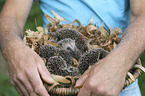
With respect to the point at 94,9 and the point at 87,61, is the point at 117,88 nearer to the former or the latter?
the point at 87,61

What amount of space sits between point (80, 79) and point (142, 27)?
0.43 m

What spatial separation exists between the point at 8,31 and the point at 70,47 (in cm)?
37

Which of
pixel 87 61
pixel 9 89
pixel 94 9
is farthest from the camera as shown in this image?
pixel 9 89

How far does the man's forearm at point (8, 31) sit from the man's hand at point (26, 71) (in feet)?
0.22

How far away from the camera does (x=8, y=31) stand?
0.99m

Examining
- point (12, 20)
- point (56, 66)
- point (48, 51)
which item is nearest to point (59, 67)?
point (56, 66)

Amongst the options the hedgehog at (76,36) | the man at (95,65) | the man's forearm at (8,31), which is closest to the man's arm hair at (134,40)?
the man at (95,65)

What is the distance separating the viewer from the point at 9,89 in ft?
6.41

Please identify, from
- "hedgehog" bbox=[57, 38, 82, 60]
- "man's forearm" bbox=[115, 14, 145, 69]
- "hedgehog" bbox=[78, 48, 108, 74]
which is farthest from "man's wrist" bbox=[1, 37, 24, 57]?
"man's forearm" bbox=[115, 14, 145, 69]

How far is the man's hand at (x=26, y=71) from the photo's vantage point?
29.7 inches

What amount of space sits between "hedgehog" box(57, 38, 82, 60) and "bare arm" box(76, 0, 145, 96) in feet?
0.63

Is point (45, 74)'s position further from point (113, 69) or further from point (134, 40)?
point (134, 40)

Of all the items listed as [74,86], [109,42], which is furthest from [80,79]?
[109,42]

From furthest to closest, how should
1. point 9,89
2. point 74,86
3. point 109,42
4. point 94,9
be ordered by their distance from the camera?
point 9,89 < point 94,9 < point 109,42 < point 74,86
